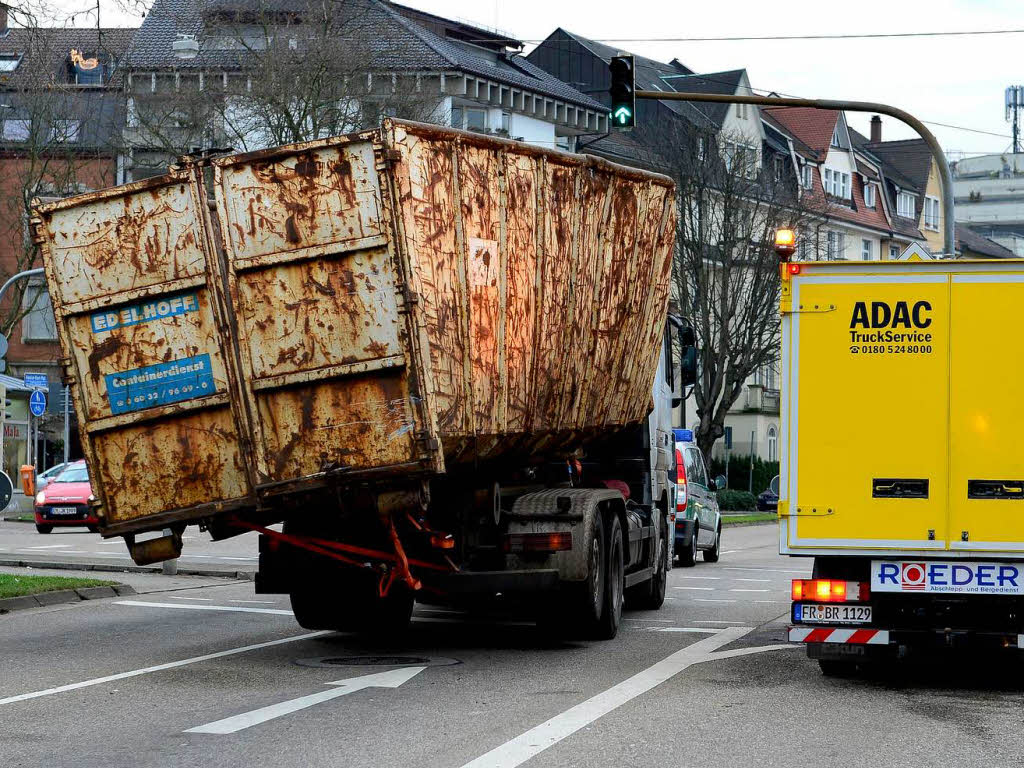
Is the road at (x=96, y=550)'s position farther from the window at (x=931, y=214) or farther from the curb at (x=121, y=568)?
Answer: the window at (x=931, y=214)

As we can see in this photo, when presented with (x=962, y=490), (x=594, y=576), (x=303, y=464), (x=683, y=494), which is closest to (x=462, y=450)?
(x=303, y=464)

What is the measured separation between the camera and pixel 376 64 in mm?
39844

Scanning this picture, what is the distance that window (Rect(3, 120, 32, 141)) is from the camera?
153 feet

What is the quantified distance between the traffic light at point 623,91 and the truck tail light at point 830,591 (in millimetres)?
10021

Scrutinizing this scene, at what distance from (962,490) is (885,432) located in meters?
0.60

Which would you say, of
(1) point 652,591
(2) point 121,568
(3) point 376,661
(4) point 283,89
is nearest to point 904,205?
(4) point 283,89

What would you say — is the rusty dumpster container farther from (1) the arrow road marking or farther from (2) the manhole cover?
(2) the manhole cover

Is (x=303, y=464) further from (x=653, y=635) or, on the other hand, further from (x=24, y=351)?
(x=24, y=351)

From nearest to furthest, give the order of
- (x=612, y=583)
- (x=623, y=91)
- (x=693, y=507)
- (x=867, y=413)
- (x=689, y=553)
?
1. (x=867, y=413)
2. (x=612, y=583)
3. (x=623, y=91)
4. (x=693, y=507)
5. (x=689, y=553)

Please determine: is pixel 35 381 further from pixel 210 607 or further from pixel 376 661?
pixel 376 661

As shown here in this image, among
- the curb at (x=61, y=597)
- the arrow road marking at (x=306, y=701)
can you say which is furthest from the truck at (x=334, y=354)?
the curb at (x=61, y=597)

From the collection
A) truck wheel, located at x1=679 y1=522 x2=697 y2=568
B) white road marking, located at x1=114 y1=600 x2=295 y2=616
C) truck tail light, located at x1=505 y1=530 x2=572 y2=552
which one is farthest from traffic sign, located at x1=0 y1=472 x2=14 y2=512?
truck wheel, located at x1=679 y1=522 x2=697 y2=568

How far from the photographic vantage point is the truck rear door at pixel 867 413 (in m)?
10.5

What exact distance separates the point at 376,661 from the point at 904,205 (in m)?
75.5
